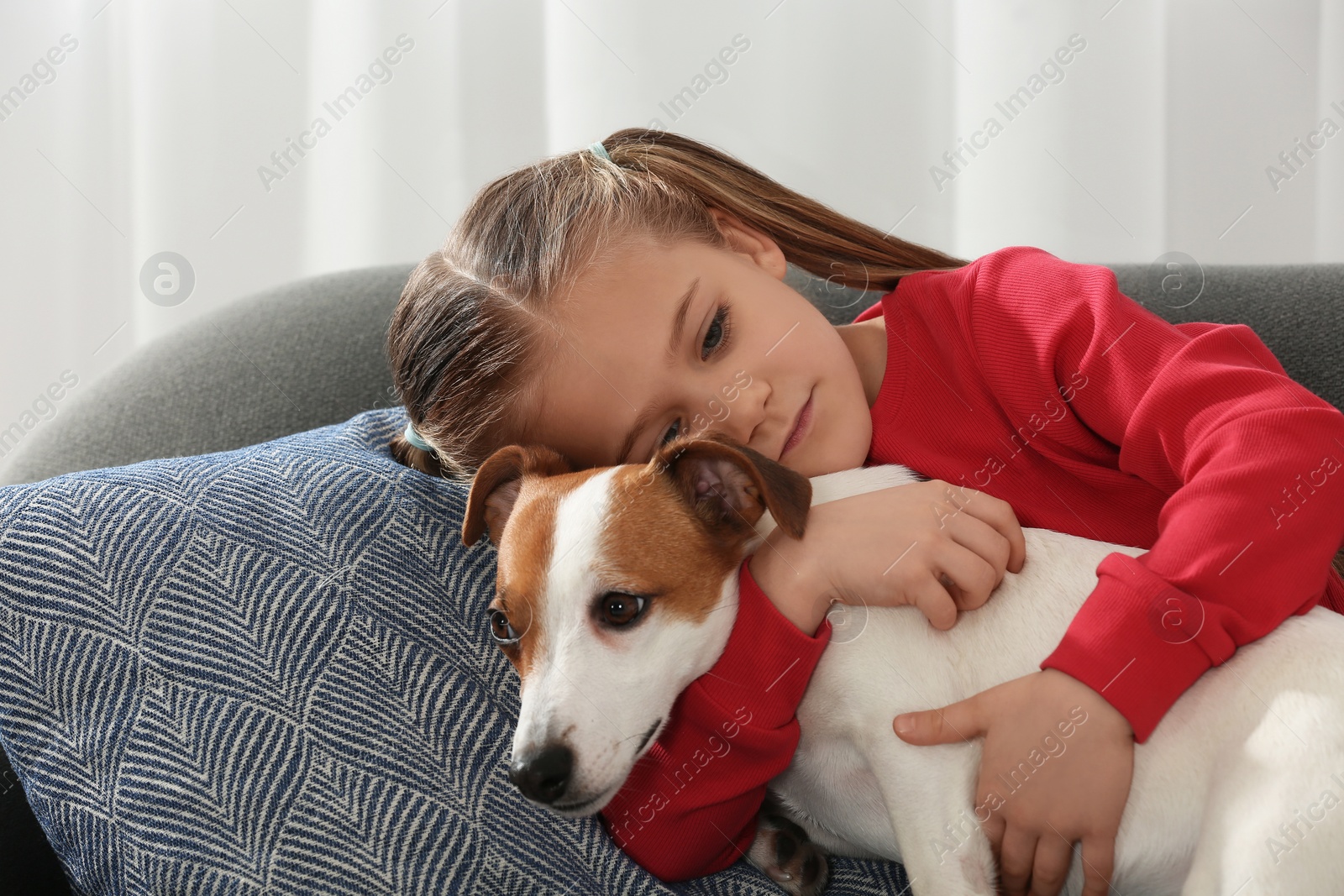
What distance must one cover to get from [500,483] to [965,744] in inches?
30.7

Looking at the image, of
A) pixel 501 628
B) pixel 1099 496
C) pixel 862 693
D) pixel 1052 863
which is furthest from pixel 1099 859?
pixel 501 628

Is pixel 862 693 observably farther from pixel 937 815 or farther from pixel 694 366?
pixel 694 366

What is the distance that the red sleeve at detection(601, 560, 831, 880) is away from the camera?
1.26m

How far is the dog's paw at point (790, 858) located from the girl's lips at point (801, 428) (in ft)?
1.92

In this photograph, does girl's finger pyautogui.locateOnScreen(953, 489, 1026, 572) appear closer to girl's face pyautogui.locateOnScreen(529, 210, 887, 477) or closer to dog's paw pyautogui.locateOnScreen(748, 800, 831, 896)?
girl's face pyautogui.locateOnScreen(529, 210, 887, 477)

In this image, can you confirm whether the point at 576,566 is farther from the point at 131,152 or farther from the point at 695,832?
the point at 131,152

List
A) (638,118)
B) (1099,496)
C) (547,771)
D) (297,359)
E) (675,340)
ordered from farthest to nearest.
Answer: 1. (638,118)
2. (297,359)
3. (1099,496)
4. (675,340)
5. (547,771)

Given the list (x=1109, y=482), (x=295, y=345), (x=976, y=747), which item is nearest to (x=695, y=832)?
(x=976, y=747)

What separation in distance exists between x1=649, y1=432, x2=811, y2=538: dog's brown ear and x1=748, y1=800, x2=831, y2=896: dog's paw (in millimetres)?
468

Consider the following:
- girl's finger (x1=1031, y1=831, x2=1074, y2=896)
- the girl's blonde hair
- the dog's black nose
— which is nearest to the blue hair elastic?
the girl's blonde hair

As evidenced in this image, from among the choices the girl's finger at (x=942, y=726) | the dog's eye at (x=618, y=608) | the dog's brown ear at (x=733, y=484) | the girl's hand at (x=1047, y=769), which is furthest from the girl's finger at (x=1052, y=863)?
the dog's eye at (x=618, y=608)

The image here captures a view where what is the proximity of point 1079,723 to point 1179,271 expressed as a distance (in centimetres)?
147

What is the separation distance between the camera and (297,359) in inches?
89.4

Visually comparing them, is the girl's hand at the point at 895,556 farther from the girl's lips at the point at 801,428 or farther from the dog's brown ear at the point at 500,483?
the dog's brown ear at the point at 500,483
